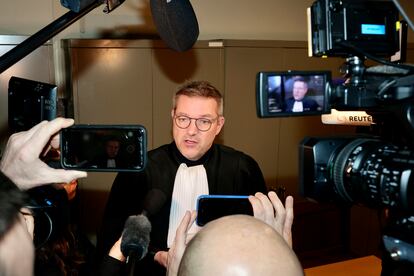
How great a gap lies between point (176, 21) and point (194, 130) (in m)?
0.51

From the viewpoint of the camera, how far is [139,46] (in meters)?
2.61

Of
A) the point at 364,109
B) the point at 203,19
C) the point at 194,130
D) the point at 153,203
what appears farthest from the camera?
the point at 203,19

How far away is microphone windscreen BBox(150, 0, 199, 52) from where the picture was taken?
1542mm

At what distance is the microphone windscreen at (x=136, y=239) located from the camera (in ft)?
3.61

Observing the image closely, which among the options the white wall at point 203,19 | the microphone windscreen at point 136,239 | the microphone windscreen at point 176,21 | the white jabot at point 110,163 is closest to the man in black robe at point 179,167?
the microphone windscreen at point 176,21

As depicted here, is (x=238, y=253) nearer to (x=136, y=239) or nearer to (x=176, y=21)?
(x=136, y=239)

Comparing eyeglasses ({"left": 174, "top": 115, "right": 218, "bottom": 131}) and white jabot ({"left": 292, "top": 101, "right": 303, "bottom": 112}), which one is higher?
white jabot ({"left": 292, "top": 101, "right": 303, "bottom": 112})

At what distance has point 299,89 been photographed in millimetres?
959

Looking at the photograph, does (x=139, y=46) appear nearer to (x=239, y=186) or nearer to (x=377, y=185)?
(x=239, y=186)

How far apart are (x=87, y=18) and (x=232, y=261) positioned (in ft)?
8.52

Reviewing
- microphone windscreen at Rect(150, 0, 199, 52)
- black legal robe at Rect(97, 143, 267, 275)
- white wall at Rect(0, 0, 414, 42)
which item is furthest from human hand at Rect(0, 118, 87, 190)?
white wall at Rect(0, 0, 414, 42)

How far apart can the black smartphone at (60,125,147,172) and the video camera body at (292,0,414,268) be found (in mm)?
385

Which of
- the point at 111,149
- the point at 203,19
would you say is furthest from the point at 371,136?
the point at 203,19

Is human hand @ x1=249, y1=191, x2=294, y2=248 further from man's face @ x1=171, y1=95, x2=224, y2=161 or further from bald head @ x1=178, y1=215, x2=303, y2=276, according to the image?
man's face @ x1=171, y1=95, x2=224, y2=161
